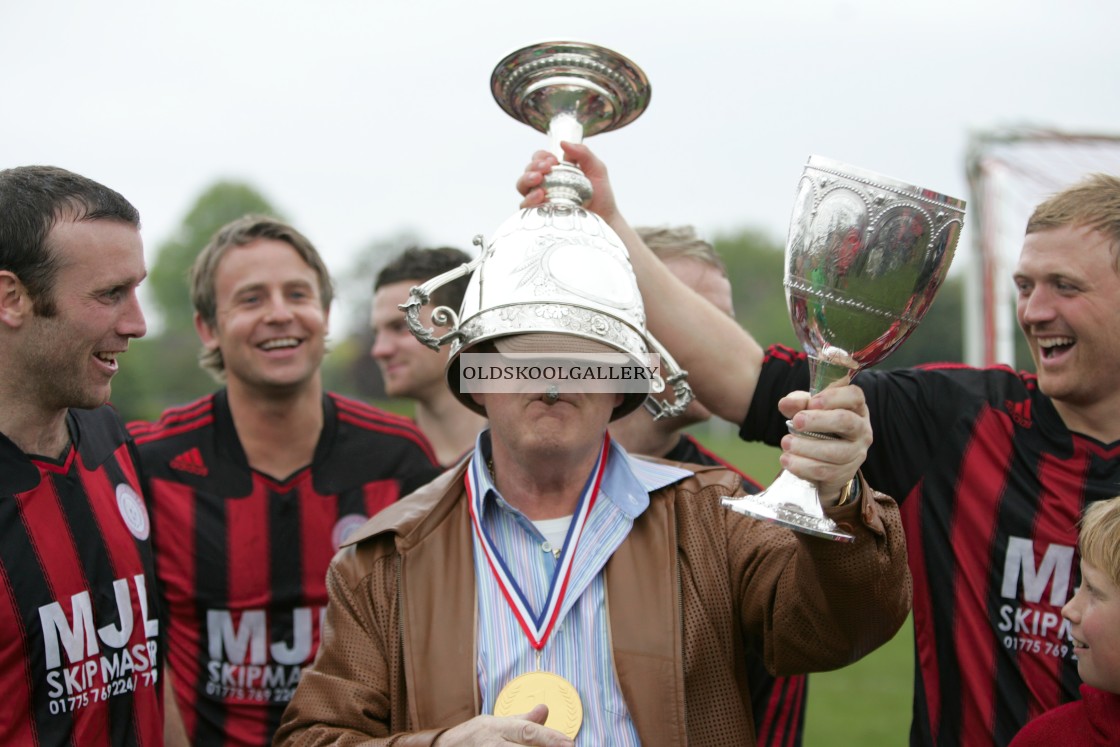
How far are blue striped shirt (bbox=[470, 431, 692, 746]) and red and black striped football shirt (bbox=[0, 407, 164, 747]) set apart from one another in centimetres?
104

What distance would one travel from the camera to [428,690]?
7.73ft

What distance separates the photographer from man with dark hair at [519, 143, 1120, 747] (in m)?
2.59

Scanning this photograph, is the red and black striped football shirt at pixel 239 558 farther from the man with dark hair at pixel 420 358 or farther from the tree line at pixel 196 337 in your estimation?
the tree line at pixel 196 337

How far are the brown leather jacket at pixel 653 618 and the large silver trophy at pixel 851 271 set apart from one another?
0.25 m

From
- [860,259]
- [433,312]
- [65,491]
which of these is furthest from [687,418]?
[65,491]

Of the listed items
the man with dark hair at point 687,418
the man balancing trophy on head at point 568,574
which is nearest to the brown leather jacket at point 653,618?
the man balancing trophy on head at point 568,574

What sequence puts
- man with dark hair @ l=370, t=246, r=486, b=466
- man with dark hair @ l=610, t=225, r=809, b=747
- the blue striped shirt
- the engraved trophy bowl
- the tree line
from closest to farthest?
the blue striped shirt, the engraved trophy bowl, man with dark hair @ l=610, t=225, r=809, b=747, man with dark hair @ l=370, t=246, r=486, b=466, the tree line

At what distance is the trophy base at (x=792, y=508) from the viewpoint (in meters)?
1.98

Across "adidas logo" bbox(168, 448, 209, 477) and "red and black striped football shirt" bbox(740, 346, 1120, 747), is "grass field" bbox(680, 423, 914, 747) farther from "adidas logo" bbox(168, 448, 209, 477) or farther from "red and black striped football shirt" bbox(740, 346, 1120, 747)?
"adidas logo" bbox(168, 448, 209, 477)

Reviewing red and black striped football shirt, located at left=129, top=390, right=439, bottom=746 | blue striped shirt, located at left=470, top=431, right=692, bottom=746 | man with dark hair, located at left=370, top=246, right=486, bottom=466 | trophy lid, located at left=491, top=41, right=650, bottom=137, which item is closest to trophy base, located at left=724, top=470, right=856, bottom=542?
blue striped shirt, located at left=470, top=431, right=692, bottom=746

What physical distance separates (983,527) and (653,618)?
97cm

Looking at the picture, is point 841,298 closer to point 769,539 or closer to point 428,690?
point 769,539

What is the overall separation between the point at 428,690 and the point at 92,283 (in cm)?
142

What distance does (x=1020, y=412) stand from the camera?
2.77 meters
